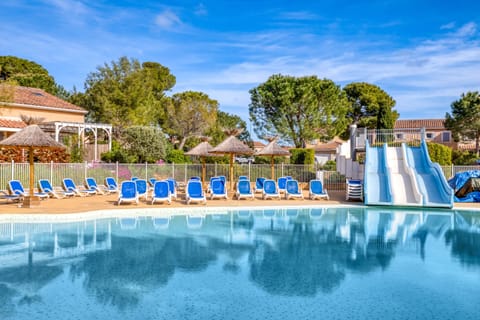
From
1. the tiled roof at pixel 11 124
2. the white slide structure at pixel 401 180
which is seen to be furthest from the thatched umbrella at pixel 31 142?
the tiled roof at pixel 11 124

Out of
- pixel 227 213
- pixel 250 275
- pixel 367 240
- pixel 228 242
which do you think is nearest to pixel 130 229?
pixel 228 242

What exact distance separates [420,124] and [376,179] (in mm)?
40985

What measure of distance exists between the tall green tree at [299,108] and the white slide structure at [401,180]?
54.4 feet

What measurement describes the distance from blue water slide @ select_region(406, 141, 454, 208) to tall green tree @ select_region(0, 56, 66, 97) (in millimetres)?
36085

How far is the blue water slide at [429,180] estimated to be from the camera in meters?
15.9

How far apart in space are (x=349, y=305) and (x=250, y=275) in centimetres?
196

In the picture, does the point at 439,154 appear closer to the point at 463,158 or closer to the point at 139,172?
the point at 463,158

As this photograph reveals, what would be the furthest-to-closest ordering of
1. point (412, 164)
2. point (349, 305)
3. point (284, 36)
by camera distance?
point (284, 36)
point (412, 164)
point (349, 305)

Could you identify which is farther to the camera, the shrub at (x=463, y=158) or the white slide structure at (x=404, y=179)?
the shrub at (x=463, y=158)

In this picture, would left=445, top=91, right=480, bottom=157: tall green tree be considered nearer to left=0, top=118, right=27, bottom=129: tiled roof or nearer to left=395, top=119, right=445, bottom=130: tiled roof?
left=395, top=119, right=445, bottom=130: tiled roof

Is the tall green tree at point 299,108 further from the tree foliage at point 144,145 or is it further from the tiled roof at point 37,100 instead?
the tiled roof at point 37,100

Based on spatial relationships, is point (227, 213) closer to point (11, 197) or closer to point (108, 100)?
point (11, 197)

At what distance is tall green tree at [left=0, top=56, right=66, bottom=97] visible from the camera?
41419 millimetres

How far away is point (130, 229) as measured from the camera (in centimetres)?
1152
